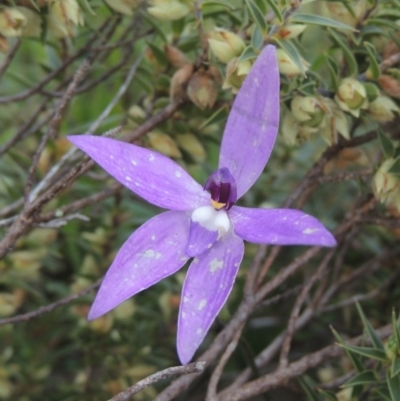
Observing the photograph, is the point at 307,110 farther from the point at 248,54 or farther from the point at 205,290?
the point at 205,290

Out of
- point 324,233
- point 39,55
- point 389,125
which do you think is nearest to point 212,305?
point 324,233

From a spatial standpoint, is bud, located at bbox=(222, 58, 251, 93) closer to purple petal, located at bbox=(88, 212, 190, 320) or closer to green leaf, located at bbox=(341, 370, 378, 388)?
purple petal, located at bbox=(88, 212, 190, 320)

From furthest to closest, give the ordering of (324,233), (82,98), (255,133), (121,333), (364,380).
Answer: (82,98)
(121,333)
(364,380)
(255,133)
(324,233)

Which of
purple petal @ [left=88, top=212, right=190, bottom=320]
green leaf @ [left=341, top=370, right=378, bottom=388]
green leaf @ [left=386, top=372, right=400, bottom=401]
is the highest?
purple petal @ [left=88, top=212, right=190, bottom=320]

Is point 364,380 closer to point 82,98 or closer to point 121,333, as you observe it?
point 121,333

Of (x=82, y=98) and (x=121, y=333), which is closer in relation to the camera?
(x=121, y=333)

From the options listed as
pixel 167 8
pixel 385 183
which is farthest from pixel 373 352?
pixel 167 8

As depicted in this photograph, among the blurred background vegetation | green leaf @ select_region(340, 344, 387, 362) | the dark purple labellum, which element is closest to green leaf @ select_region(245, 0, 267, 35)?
the blurred background vegetation
